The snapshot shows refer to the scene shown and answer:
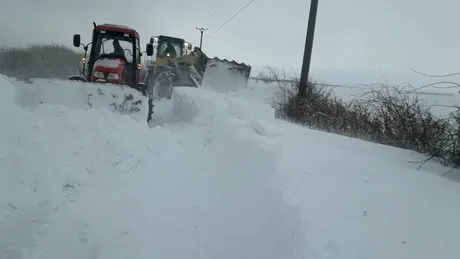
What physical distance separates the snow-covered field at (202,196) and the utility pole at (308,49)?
6015mm

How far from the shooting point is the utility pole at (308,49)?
39.3 feet

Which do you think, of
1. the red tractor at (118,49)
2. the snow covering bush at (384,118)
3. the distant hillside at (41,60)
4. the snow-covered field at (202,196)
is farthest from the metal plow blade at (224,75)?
the distant hillside at (41,60)

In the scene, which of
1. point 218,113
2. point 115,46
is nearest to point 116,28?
point 115,46

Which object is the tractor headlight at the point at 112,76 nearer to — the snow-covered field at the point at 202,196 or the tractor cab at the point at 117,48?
the tractor cab at the point at 117,48

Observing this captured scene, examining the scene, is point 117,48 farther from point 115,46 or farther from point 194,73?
point 194,73

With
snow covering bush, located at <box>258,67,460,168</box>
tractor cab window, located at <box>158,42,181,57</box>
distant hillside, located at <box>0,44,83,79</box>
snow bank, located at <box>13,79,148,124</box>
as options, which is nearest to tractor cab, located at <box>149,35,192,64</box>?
tractor cab window, located at <box>158,42,181,57</box>

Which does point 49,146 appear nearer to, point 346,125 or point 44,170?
point 44,170

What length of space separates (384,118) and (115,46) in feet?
23.6

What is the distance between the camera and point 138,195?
3896mm

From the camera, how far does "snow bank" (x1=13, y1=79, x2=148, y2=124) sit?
6906 millimetres

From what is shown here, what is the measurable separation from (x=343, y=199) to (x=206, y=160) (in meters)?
2.44

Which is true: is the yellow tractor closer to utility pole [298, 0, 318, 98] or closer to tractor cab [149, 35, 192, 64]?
tractor cab [149, 35, 192, 64]

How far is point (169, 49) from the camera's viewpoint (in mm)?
17953

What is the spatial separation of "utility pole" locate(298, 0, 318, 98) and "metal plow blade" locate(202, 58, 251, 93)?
4729 mm
